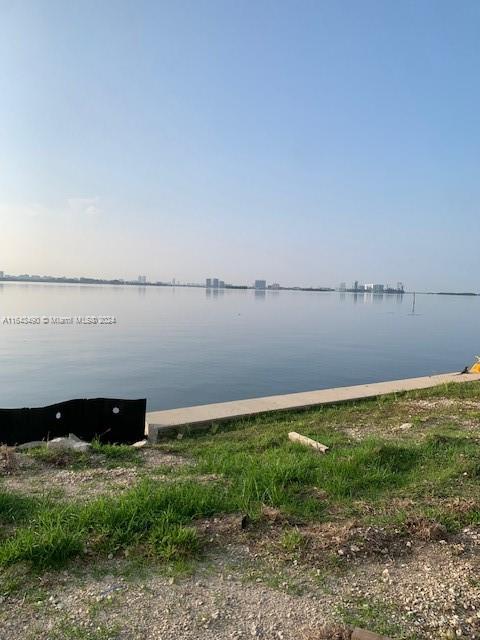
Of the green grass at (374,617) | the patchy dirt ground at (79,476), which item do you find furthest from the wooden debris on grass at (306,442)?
the green grass at (374,617)

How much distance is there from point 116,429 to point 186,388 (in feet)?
22.6

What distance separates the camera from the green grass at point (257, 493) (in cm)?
368

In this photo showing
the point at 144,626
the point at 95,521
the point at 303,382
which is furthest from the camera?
the point at 303,382

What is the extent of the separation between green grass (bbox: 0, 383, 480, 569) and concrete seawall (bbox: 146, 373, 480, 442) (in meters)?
0.56

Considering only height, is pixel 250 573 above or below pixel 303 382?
above

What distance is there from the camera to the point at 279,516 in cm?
418

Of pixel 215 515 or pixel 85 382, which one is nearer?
pixel 215 515

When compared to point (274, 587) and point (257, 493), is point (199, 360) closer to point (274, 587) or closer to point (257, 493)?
point (257, 493)

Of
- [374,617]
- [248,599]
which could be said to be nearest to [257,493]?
[248,599]

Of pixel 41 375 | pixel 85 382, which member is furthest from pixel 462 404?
pixel 41 375

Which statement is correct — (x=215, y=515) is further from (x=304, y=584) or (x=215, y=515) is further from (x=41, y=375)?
(x=41, y=375)

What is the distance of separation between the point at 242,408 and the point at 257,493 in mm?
4630

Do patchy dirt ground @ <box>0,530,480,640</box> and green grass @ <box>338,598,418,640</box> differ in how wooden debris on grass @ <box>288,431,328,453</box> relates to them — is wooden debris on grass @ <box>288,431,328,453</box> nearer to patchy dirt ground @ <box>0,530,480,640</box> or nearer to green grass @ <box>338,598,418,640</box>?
patchy dirt ground @ <box>0,530,480,640</box>

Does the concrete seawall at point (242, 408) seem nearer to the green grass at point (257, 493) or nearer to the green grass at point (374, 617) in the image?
the green grass at point (257, 493)
